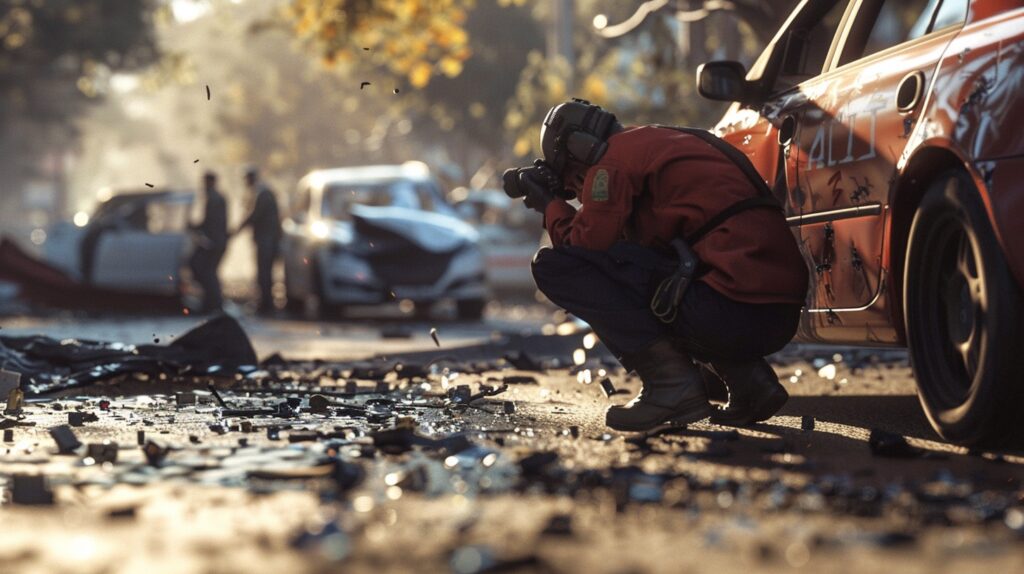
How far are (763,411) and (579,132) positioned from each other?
1299 mm

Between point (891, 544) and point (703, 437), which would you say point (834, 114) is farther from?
point (891, 544)

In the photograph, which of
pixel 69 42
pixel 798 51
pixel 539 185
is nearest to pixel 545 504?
pixel 539 185

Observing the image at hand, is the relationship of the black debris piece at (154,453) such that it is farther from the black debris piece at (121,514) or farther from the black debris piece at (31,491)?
the black debris piece at (121,514)

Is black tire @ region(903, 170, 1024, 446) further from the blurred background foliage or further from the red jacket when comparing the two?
the blurred background foliage

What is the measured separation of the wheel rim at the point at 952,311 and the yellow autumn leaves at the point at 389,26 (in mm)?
12654

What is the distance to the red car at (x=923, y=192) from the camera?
201 inches

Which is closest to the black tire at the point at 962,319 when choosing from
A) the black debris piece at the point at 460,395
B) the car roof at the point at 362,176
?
the black debris piece at the point at 460,395

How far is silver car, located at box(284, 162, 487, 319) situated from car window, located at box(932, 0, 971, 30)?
12818mm

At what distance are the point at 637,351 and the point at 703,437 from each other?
1.35 ft

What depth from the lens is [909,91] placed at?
562cm

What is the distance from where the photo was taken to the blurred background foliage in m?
19.2

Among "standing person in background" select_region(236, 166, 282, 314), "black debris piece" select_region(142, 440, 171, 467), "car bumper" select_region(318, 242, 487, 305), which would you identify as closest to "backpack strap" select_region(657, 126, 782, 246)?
"black debris piece" select_region(142, 440, 171, 467)

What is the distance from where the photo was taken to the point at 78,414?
23.1ft

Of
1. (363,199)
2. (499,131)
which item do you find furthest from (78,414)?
(499,131)
